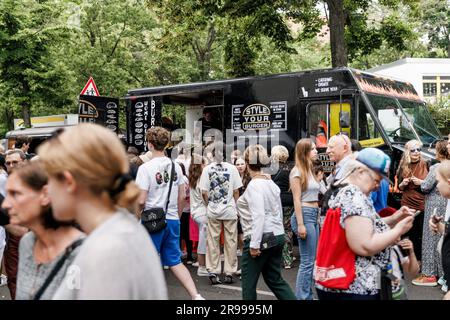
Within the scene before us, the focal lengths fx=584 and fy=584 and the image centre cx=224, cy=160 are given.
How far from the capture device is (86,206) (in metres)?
2.03

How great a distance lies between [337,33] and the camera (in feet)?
53.4

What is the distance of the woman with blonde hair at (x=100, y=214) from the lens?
75.2 inches

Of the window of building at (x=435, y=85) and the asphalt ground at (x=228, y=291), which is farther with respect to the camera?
the window of building at (x=435, y=85)

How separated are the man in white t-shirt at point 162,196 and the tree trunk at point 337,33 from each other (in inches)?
416

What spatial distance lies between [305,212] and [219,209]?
5.83 ft

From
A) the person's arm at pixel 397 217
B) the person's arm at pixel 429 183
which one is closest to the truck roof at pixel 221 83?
the person's arm at pixel 429 183

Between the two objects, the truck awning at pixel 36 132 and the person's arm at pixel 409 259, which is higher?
the truck awning at pixel 36 132

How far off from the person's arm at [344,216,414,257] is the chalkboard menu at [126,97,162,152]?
34.5ft

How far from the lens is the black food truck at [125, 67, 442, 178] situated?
33.9 feet

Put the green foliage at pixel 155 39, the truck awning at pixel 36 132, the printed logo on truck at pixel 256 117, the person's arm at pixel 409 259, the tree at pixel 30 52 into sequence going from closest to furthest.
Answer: the person's arm at pixel 409 259
the printed logo on truck at pixel 256 117
the green foliage at pixel 155 39
the tree at pixel 30 52
the truck awning at pixel 36 132

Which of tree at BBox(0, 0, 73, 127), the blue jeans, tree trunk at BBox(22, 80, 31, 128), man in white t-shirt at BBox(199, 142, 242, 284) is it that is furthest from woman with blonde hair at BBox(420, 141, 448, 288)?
tree trunk at BBox(22, 80, 31, 128)

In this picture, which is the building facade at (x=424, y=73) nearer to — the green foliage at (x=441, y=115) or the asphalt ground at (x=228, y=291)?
the green foliage at (x=441, y=115)

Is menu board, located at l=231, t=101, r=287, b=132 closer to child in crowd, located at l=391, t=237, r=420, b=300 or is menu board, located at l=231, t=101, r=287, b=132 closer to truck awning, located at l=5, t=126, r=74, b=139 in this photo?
child in crowd, located at l=391, t=237, r=420, b=300
